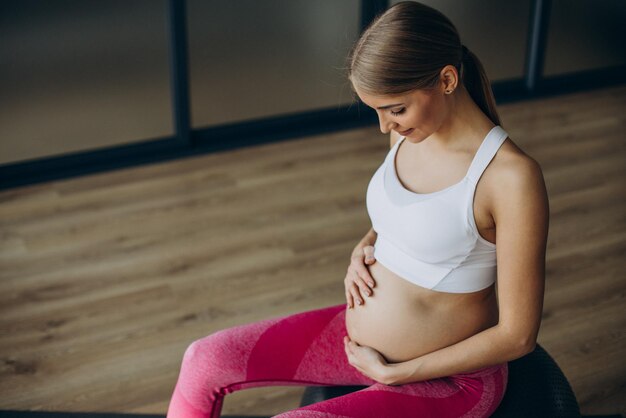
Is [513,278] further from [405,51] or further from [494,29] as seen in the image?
[494,29]

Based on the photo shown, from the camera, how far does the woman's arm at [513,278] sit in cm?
112

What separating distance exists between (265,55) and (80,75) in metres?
0.77

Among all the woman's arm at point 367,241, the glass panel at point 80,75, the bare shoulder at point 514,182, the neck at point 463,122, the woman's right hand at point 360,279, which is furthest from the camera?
the glass panel at point 80,75

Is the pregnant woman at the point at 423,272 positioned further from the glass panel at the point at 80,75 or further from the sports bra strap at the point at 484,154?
the glass panel at the point at 80,75

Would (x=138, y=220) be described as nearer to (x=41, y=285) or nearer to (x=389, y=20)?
(x=41, y=285)

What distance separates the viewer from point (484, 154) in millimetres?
1188

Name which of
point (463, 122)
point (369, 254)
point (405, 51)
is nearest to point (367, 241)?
point (369, 254)

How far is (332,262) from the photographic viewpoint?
252 cm

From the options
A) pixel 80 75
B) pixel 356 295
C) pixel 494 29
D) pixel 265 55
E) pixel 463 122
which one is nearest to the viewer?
pixel 463 122

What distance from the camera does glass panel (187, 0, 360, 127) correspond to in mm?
3186

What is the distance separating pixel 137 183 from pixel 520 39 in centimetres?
206

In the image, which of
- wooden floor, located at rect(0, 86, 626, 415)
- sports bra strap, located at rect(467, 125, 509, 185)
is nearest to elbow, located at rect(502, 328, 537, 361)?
sports bra strap, located at rect(467, 125, 509, 185)

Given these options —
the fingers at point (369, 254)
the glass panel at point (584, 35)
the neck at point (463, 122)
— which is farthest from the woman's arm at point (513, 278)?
the glass panel at point (584, 35)

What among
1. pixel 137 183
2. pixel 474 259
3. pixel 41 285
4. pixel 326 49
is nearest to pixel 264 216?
pixel 137 183
